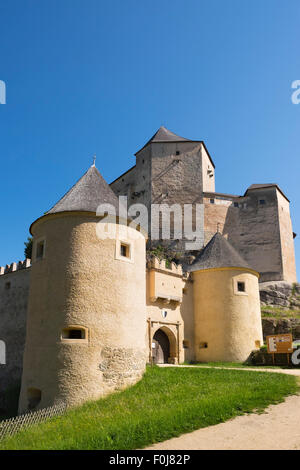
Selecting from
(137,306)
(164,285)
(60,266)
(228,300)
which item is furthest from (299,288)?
(60,266)

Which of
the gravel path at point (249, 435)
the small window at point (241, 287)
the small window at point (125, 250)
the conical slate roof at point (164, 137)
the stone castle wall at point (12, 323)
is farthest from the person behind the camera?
Result: the conical slate roof at point (164, 137)

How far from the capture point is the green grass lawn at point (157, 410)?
8391 millimetres

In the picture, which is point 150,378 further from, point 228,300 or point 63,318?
point 228,300

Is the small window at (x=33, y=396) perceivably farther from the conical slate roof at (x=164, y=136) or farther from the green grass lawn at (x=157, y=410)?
the conical slate roof at (x=164, y=136)

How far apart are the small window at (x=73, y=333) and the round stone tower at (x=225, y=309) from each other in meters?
9.76

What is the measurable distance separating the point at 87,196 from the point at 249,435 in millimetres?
10530

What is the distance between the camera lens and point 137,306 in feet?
50.1

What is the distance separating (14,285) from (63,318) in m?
9.24

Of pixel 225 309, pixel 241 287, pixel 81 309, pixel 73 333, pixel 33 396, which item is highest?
pixel 241 287

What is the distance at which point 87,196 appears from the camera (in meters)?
15.7

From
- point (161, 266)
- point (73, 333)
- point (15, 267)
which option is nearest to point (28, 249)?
point (15, 267)

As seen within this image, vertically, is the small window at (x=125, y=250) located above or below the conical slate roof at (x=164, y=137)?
below

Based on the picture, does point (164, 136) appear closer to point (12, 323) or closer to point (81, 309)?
point (12, 323)

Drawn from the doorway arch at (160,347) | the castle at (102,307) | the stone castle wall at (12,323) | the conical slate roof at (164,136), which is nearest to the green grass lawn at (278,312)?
the castle at (102,307)
